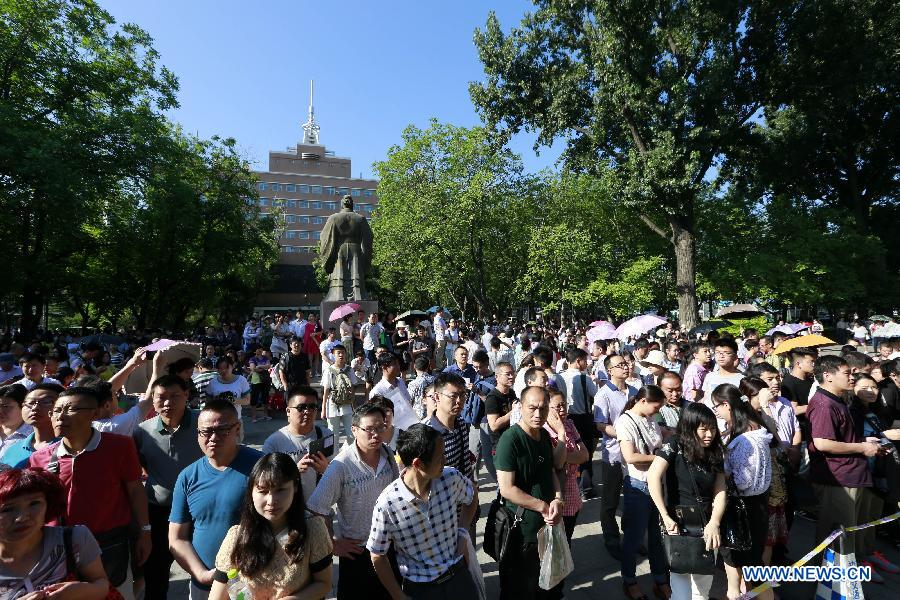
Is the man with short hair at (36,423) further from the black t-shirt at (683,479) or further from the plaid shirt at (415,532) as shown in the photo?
the black t-shirt at (683,479)

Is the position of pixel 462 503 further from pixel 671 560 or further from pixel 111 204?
pixel 111 204

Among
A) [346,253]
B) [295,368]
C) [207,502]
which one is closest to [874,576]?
[207,502]

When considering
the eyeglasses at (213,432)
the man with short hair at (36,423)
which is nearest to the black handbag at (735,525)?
the eyeglasses at (213,432)

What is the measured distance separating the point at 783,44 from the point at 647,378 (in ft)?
52.5

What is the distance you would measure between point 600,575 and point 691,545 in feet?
4.45

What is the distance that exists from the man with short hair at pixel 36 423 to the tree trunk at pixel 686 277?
17.9 metres

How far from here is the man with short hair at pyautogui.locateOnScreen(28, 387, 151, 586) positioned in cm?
269

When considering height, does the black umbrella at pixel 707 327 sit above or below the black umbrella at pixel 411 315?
below

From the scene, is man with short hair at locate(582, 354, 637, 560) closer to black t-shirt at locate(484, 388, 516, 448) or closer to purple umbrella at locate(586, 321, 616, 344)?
black t-shirt at locate(484, 388, 516, 448)

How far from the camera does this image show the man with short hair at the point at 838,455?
3.83m

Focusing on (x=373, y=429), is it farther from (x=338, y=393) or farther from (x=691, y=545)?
(x=338, y=393)

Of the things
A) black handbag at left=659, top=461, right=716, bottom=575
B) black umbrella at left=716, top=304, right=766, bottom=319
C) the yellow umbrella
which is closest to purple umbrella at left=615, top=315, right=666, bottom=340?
the yellow umbrella

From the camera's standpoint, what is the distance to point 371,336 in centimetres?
1113

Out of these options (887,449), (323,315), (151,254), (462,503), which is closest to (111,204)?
(151,254)
